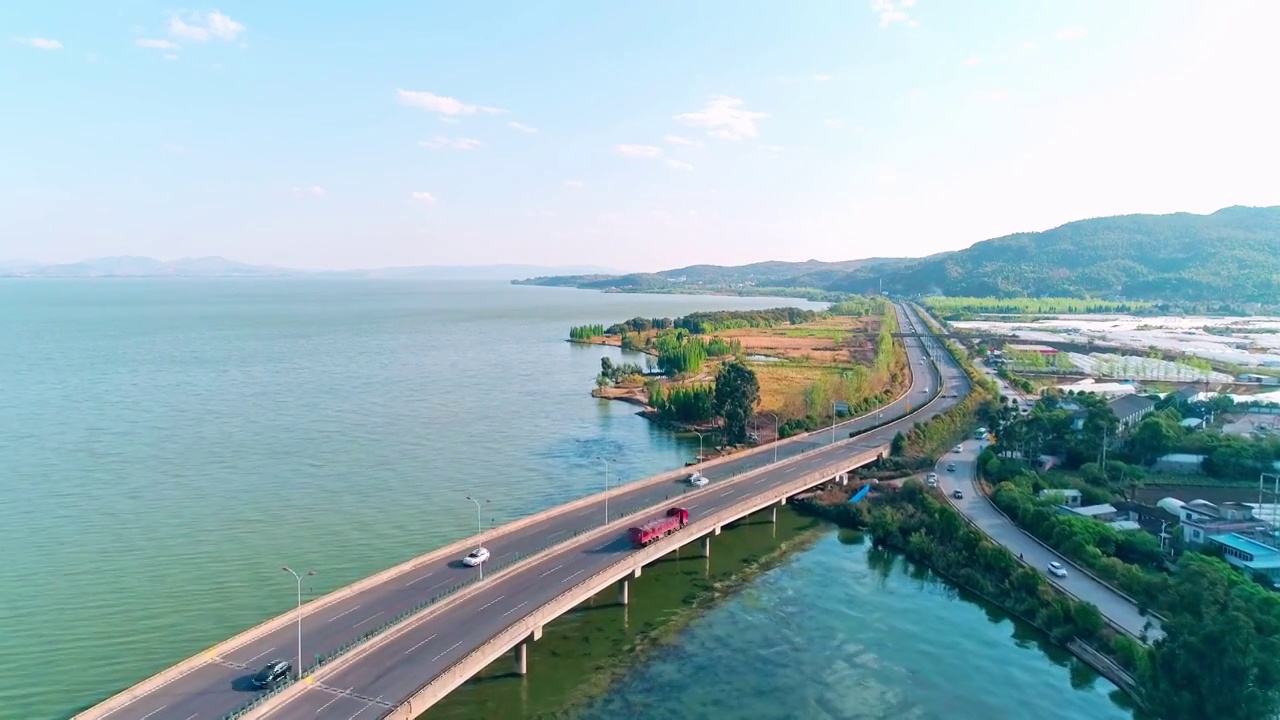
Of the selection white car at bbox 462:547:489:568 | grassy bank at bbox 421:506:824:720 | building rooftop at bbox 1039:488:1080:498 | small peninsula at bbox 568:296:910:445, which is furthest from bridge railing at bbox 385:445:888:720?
small peninsula at bbox 568:296:910:445

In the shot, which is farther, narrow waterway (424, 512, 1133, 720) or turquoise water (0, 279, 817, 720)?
turquoise water (0, 279, 817, 720)

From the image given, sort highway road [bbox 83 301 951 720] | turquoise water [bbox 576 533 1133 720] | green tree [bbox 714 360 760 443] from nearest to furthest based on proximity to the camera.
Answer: highway road [bbox 83 301 951 720] → turquoise water [bbox 576 533 1133 720] → green tree [bbox 714 360 760 443]

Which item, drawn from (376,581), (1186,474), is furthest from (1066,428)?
(376,581)

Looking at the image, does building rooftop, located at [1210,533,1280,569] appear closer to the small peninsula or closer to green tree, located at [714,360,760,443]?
the small peninsula

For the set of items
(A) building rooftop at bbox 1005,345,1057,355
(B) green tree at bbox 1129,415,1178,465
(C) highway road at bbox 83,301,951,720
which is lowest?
(C) highway road at bbox 83,301,951,720

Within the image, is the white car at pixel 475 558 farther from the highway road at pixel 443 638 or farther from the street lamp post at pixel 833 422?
the street lamp post at pixel 833 422

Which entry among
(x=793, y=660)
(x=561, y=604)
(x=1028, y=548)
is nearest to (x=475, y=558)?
(x=561, y=604)

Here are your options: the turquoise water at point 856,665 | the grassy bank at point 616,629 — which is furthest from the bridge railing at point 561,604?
the turquoise water at point 856,665

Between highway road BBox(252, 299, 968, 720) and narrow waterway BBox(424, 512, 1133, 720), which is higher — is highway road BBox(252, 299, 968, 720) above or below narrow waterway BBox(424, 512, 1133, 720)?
above
